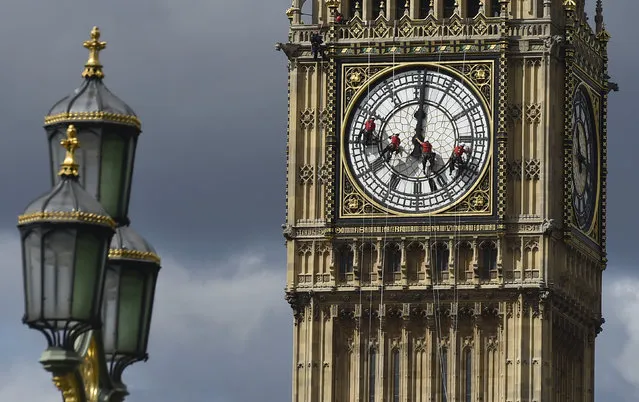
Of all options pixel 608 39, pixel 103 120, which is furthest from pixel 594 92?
pixel 103 120

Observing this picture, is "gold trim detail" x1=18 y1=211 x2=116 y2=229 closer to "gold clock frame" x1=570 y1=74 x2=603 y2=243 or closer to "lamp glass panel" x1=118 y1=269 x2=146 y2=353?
"lamp glass panel" x1=118 y1=269 x2=146 y2=353

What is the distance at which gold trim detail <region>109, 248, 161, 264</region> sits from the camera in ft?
61.8

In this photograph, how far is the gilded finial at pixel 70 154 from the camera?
1796cm

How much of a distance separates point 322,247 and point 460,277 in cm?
337

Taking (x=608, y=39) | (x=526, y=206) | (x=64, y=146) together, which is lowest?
(x=64, y=146)

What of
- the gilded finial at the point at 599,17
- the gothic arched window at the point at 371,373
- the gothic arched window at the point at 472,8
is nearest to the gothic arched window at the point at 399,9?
the gothic arched window at the point at 472,8

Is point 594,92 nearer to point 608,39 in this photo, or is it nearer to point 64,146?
point 608,39

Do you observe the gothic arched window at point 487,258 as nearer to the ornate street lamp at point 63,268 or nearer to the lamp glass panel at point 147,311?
the lamp glass panel at point 147,311

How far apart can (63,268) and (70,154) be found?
85cm

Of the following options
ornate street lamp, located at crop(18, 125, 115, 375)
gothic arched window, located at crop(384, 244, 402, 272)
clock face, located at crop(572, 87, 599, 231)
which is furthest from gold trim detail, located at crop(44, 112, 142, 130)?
clock face, located at crop(572, 87, 599, 231)

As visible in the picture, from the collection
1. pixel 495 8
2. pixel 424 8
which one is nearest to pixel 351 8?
pixel 424 8

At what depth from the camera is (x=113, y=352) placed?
18719 millimetres

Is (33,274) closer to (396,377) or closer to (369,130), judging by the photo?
(396,377)

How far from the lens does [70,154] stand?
18.0 meters
